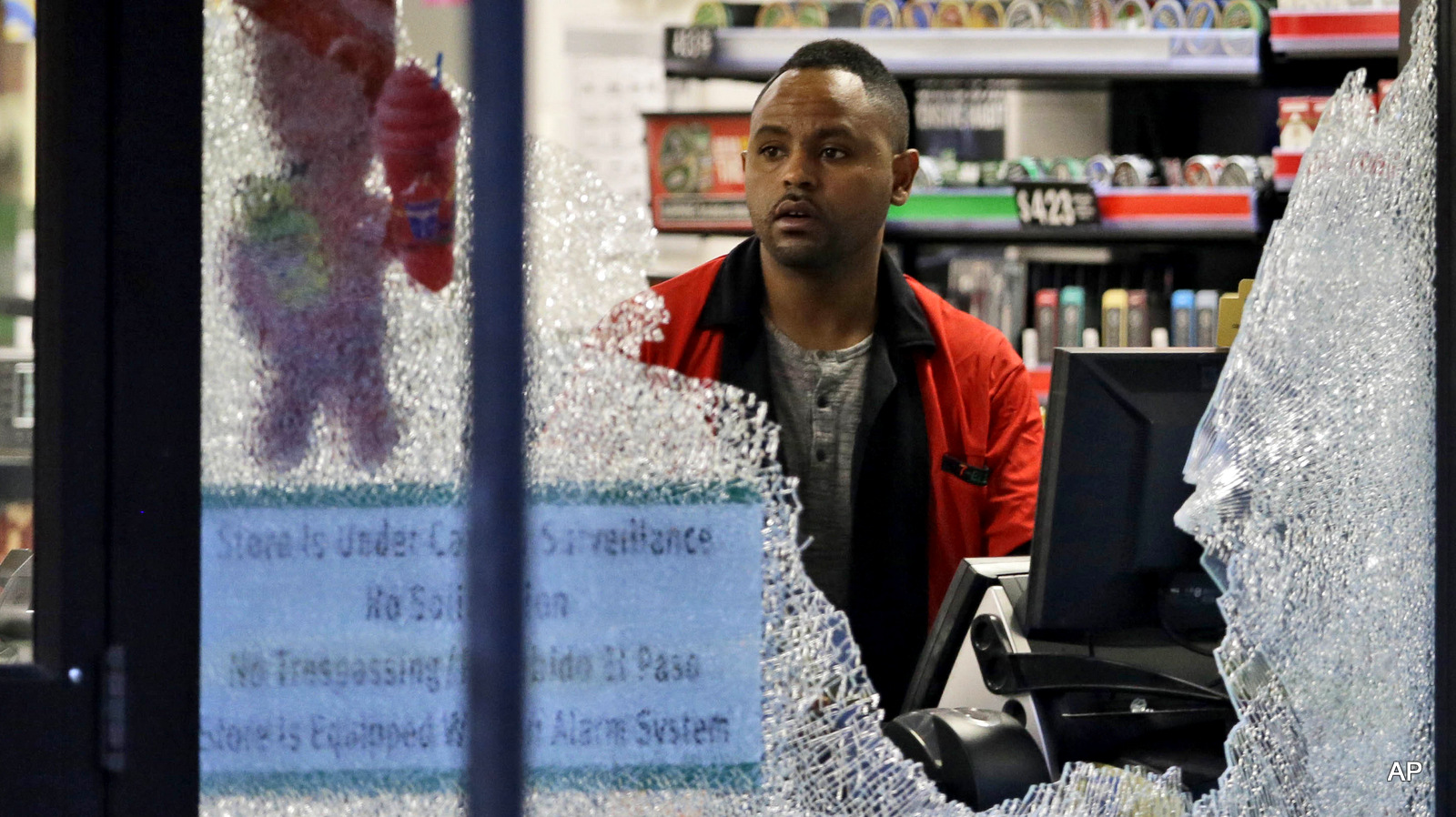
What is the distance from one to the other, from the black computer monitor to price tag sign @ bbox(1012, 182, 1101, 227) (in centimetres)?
197

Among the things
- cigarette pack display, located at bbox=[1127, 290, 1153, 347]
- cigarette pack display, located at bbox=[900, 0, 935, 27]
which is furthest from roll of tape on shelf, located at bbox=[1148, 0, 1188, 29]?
cigarette pack display, located at bbox=[1127, 290, 1153, 347]

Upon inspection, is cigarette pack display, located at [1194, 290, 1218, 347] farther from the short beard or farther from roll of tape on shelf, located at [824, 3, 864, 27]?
the short beard

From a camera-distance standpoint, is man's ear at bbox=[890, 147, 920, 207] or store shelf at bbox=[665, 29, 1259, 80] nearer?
man's ear at bbox=[890, 147, 920, 207]

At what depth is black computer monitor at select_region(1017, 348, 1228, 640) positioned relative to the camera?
1346 millimetres

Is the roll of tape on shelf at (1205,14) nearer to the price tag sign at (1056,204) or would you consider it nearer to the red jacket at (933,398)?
the price tag sign at (1056,204)

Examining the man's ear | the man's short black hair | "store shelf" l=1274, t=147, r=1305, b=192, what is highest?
"store shelf" l=1274, t=147, r=1305, b=192

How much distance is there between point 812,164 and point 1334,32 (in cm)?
238

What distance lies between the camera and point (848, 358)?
1.36 meters

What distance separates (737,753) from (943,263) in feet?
8.22

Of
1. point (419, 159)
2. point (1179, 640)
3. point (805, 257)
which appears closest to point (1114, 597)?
point (1179, 640)

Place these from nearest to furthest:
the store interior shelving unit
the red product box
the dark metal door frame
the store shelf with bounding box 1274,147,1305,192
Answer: the dark metal door frame
the red product box
the store shelf with bounding box 1274,147,1305,192
the store interior shelving unit

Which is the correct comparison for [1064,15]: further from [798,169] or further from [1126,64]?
[798,169]

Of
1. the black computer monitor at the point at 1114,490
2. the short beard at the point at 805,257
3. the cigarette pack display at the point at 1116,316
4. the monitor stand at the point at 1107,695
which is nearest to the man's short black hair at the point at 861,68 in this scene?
the short beard at the point at 805,257

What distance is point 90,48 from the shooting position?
103 cm
